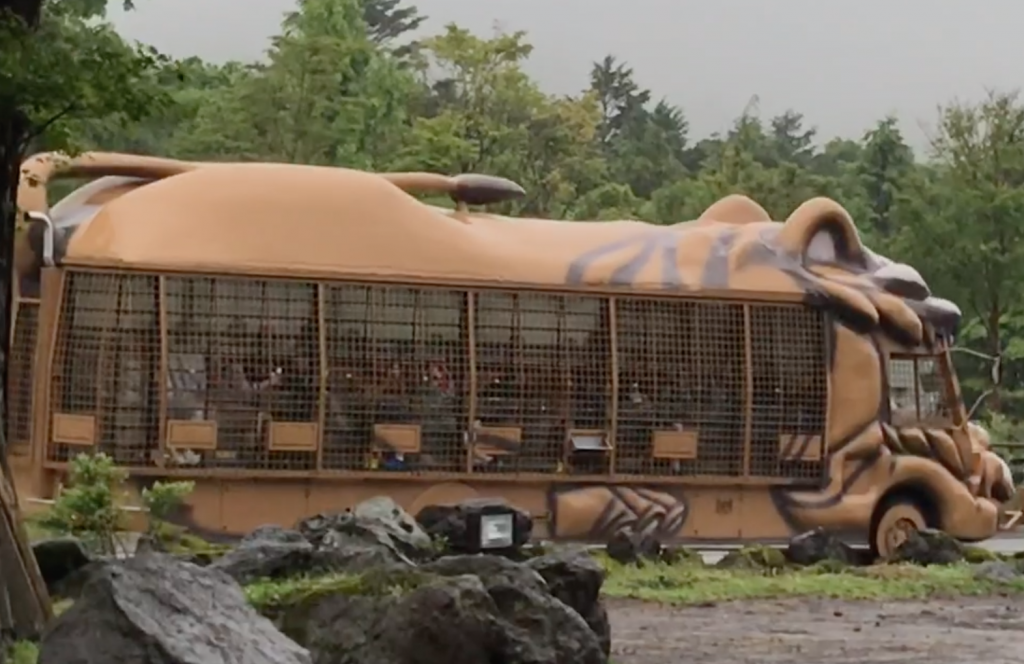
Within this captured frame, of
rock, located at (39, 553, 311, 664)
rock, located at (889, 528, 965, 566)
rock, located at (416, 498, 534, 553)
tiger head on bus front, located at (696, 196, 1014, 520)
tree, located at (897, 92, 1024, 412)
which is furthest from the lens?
tree, located at (897, 92, 1024, 412)

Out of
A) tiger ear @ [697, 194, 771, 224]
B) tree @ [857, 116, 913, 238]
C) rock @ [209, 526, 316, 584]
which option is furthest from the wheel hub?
tree @ [857, 116, 913, 238]

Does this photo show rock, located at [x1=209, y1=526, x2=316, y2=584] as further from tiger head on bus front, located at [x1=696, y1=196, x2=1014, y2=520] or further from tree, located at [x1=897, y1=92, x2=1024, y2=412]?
tree, located at [x1=897, y1=92, x2=1024, y2=412]

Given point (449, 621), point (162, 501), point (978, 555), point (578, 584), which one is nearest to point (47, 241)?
point (162, 501)

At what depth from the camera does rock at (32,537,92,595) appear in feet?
34.7

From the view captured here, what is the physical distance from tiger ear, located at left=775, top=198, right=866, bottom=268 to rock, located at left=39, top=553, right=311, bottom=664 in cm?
1222

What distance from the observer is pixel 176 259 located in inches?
610

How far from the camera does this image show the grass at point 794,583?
14.3m

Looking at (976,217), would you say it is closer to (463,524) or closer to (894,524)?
(894,524)

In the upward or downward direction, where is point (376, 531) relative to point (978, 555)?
upward

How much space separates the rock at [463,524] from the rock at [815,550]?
12.4 ft

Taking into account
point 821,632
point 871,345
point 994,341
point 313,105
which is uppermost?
point 313,105

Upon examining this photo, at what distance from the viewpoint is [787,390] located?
1755 cm

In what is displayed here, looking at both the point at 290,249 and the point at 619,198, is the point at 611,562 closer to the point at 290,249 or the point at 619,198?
the point at 290,249

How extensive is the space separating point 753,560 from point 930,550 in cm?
159
